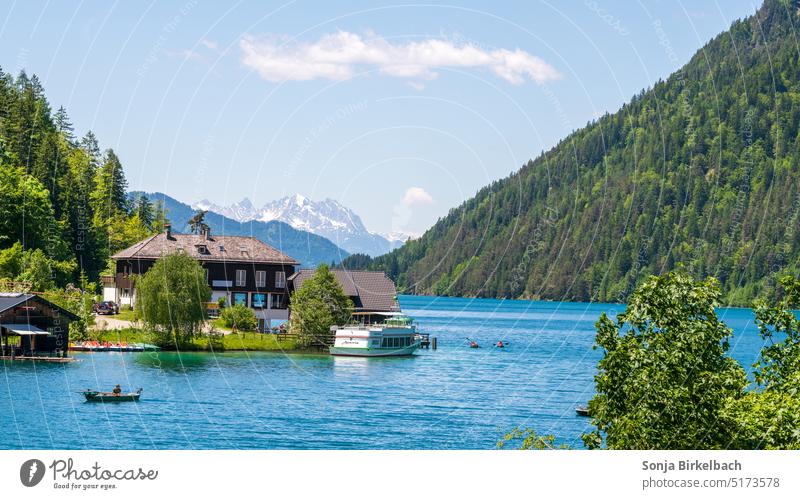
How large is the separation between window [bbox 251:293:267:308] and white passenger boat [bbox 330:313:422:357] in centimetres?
1106

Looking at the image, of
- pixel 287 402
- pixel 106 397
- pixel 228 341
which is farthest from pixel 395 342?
pixel 106 397

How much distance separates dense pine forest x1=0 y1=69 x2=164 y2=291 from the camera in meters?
105

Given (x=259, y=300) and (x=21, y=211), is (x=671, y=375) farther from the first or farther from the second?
(x=21, y=211)

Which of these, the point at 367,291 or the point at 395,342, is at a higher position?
the point at 367,291

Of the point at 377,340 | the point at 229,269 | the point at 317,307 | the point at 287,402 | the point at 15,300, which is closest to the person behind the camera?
the point at 287,402

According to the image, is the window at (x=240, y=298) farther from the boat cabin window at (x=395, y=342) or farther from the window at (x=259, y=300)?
the boat cabin window at (x=395, y=342)

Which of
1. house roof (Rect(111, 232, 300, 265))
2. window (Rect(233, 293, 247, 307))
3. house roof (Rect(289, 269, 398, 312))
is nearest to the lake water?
house roof (Rect(289, 269, 398, 312))

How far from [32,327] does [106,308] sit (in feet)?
83.3

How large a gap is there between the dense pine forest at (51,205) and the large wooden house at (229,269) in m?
5.41

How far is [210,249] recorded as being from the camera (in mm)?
113875

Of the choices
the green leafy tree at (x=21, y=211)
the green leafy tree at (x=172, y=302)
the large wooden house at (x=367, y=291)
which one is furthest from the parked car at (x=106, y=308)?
the large wooden house at (x=367, y=291)

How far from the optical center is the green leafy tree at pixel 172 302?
311 ft

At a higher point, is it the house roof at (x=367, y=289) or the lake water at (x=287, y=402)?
the house roof at (x=367, y=289)
